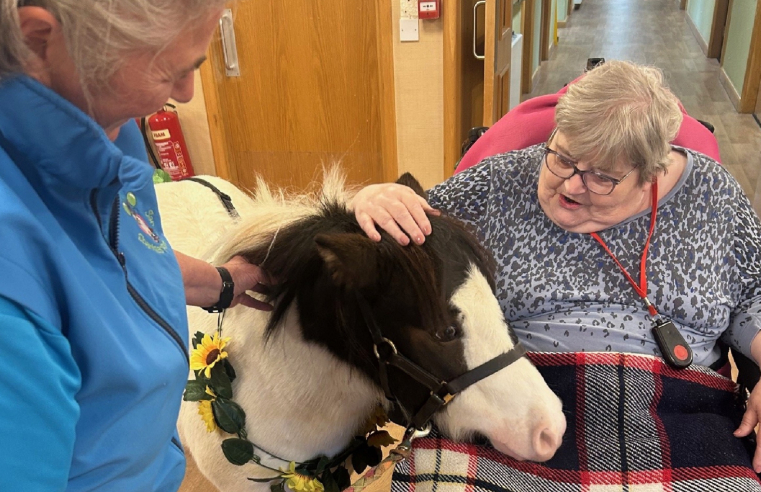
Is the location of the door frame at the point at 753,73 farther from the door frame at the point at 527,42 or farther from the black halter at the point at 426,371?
the black halter at the point at 426,371

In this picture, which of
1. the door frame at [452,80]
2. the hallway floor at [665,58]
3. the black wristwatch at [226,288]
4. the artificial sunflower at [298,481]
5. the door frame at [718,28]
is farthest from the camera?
the door frame at [718,28]

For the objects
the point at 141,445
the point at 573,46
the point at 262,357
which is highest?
the point at 141,445

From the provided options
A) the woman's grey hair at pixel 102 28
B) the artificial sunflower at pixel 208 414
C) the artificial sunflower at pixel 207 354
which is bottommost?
the artificial sunflower at pixel 208 414

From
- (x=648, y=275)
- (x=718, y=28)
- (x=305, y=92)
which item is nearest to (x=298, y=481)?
(x=648, y=275)

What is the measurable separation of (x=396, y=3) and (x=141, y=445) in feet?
8.66

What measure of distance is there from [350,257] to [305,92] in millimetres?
2584

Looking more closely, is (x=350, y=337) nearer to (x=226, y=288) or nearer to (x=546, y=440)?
(x=226, y=288)

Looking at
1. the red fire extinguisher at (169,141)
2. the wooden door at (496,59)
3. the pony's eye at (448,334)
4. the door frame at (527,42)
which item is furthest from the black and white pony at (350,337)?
the door frame at (527,42)

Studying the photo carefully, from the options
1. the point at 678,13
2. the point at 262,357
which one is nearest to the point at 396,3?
the point at 262,357

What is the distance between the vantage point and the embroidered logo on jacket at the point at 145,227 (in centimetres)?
72

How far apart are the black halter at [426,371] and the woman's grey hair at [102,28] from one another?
1.61ft

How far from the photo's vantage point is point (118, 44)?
48cm

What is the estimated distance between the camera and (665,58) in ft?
21.6

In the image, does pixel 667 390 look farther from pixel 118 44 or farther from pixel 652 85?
pixel 118 44
